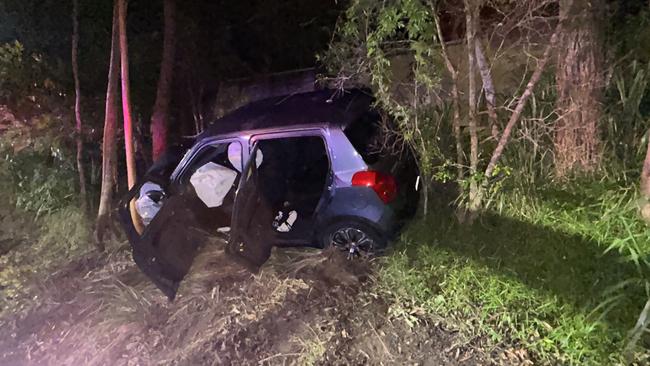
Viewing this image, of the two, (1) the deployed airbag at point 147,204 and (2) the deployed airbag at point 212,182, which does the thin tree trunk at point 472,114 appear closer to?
(2) the deployed airbag at point 212,182

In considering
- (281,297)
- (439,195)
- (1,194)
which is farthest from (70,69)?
(439,195)

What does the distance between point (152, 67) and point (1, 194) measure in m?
2.84

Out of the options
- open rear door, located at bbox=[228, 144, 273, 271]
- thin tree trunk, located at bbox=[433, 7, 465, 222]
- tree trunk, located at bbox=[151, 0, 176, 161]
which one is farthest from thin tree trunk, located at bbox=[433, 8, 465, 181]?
tree trunk, located at bbox=[151, 0, 176, 161]

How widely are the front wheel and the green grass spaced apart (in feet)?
0.61

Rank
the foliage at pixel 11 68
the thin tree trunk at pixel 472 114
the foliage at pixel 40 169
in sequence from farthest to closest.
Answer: the foliage at pixel 40 169
the foliage at pixel 11 68
the thin tree trunk at pixel 472 114

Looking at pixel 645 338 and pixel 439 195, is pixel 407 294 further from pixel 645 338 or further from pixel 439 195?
pixel 645 338

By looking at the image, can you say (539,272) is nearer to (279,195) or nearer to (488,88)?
(488,88)

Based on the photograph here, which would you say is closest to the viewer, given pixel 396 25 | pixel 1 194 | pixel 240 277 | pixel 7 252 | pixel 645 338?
pixel 645 338

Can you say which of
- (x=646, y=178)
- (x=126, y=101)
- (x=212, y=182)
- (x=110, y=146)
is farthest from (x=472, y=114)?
(x=110, y=146)

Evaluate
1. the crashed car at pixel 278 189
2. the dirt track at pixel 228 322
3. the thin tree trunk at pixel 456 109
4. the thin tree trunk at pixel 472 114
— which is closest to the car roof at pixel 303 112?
the crashed car at pixel 278 189

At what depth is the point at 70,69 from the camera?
20.6 feet

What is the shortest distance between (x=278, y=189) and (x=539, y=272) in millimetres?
2155

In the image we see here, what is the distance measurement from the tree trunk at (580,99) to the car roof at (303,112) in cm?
152

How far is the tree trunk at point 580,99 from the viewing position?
3.76m
